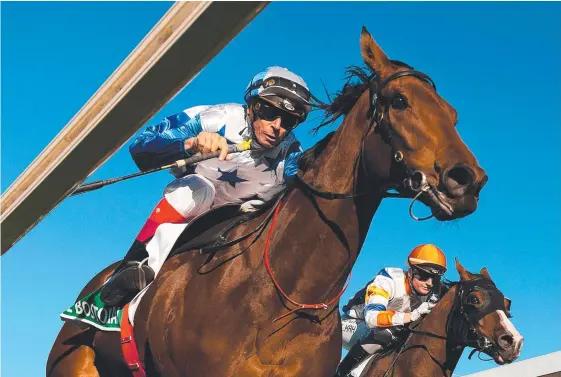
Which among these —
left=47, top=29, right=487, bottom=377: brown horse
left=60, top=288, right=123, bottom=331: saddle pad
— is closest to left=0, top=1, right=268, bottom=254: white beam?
left=47, top=29, right=487, bottom=377: brown horse

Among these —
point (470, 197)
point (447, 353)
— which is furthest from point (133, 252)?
point (447, 353)

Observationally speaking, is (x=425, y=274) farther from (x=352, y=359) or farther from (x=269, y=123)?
(x=269, y=123)

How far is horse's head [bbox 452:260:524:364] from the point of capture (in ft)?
23.9

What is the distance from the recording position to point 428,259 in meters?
8.40

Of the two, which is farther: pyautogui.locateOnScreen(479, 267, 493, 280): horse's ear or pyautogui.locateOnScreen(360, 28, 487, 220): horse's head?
pyautogui.locateOnScreen(479, 267, 493, 280): horse's ear

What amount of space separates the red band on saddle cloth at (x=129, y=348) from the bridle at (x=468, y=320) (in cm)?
269

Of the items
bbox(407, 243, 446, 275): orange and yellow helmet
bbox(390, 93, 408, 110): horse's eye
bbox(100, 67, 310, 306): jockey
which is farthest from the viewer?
bbox(407, 243, 446, 275): orange and yellow helmet

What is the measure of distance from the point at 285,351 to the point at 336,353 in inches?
18.3

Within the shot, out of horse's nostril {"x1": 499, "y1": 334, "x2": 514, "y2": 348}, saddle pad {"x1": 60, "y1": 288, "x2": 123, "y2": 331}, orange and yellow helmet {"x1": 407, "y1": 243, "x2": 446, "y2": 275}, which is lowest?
saddle pad {"x1": 60, "y1": 288, "x2": 123, "y2": 331}

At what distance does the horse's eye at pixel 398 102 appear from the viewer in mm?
4984

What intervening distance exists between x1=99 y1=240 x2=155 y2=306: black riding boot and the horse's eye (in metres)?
1.92

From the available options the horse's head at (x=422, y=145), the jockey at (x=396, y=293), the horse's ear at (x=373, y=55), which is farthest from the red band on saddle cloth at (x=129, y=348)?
the jockey at (x=396, y=293)

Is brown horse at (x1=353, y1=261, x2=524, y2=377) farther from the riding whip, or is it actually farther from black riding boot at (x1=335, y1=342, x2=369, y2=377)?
the riding whip

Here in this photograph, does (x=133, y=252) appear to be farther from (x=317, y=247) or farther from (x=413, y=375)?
(x=413, y=375)
